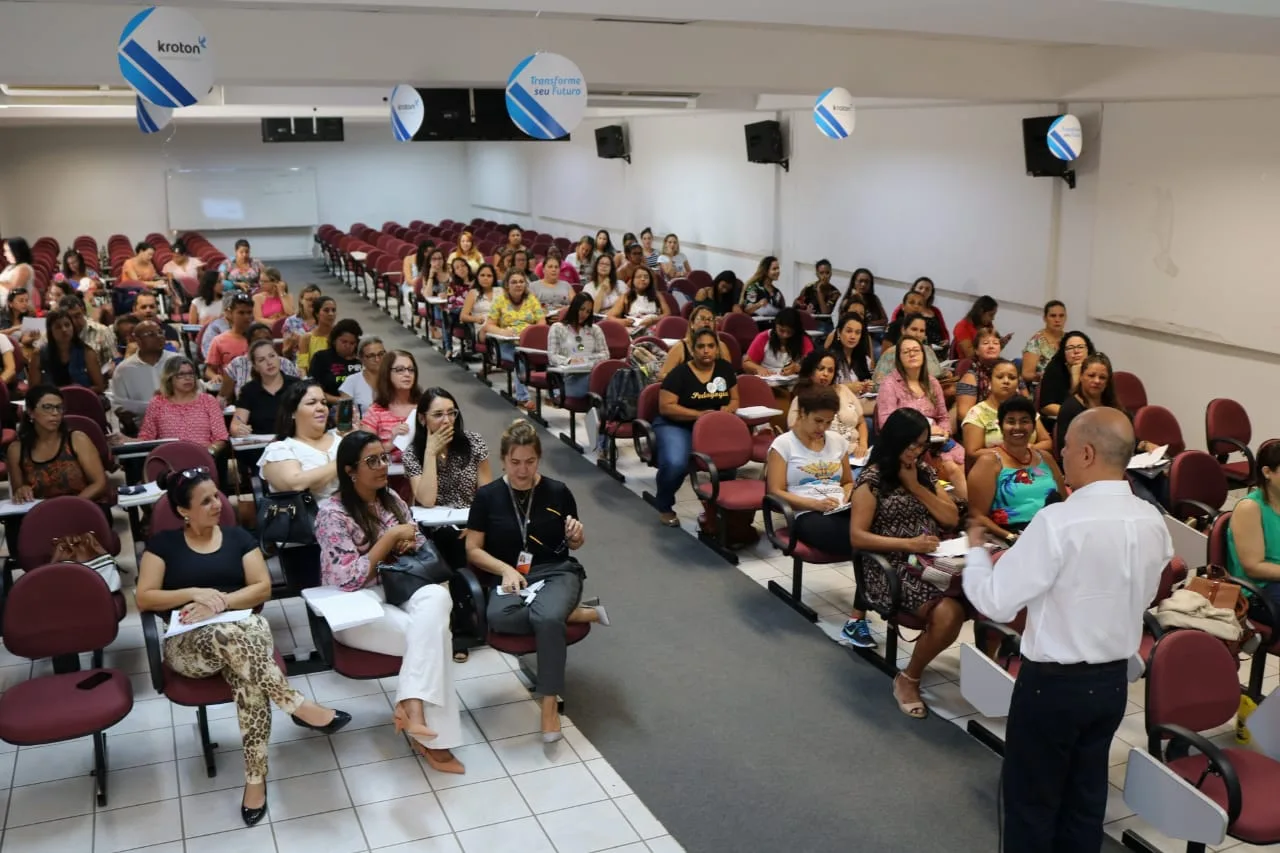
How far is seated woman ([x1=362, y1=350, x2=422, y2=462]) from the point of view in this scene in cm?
664

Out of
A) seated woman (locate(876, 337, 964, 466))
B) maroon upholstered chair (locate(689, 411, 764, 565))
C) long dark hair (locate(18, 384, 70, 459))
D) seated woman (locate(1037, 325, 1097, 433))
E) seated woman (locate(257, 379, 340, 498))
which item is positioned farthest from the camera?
seated woman (locate(1037, 325, 1097, 433))

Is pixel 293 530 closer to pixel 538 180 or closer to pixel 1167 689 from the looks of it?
pixel 1167 689

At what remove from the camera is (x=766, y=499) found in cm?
614

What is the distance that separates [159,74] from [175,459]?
→ 78.3 inches

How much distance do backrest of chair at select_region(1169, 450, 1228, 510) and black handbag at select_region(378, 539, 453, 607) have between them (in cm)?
402

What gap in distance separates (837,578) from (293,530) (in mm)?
3126

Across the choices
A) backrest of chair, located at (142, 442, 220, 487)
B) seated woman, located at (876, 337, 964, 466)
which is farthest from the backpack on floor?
backrest of chair, located at (142, 442, 220, 487)

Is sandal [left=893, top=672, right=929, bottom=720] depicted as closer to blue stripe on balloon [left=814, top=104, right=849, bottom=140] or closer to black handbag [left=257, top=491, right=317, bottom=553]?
black handbag [left=257, top=491, right=317, bottom=553]

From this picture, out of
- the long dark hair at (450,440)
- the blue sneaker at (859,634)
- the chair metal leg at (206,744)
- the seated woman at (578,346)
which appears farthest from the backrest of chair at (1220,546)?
the seated woman at (578,346)

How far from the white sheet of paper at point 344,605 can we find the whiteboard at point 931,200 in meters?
7.74

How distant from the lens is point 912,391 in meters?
7.42

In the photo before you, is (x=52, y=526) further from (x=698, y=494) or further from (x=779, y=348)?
(x=779, y=348)

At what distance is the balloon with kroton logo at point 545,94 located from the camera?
6.86 m

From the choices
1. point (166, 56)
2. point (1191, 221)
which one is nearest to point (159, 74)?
point (166, 56)
